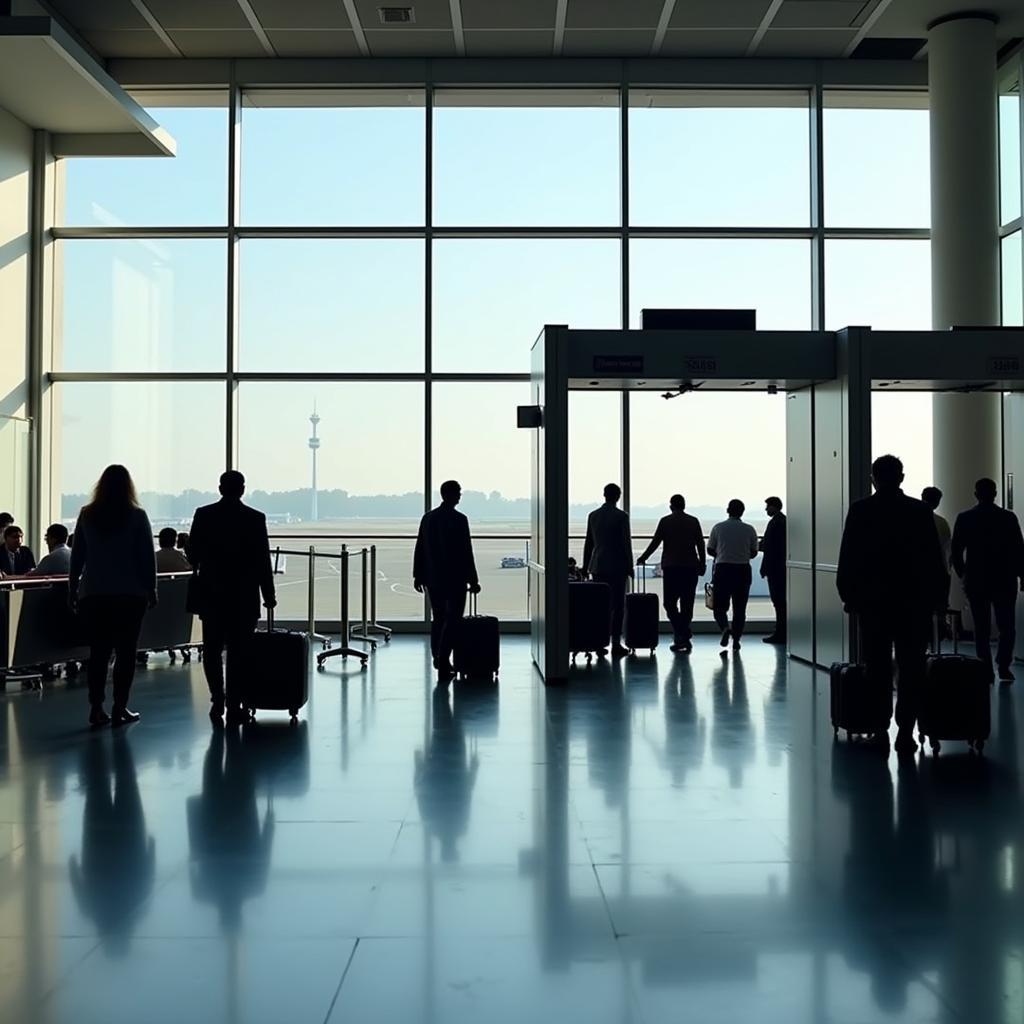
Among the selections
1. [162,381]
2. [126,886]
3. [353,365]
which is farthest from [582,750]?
[162,381]

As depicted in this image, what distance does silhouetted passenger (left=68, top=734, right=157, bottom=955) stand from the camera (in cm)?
364

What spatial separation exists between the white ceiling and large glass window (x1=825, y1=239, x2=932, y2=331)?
245 cm

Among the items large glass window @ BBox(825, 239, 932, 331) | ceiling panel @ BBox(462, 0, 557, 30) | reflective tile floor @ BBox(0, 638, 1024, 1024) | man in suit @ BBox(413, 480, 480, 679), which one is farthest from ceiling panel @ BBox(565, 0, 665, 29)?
reflective tile floor @ BBox(0, 638, 1024, 1024)

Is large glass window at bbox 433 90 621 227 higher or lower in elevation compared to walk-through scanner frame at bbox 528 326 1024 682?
higher

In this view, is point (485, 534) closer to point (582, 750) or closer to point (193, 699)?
point (193, 699)

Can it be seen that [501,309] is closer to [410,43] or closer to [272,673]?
[410,43]

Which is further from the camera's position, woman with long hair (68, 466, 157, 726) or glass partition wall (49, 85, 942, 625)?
glass partition wall (49, 85, 942, 625)

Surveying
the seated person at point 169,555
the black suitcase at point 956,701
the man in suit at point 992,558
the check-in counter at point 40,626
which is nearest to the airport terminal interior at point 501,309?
the check-in counter at point 40,626

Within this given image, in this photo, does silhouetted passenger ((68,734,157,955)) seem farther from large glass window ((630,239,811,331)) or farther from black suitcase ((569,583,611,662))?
large glass window ((630,239,811,331))

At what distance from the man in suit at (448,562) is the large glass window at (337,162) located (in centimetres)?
580

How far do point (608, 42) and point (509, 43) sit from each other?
4.02 feet

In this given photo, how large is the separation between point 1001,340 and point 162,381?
972 cm

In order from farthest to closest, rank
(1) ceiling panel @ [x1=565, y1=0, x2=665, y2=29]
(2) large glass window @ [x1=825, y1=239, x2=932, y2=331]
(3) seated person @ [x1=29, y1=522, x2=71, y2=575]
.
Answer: (2) large glass window @ [x1=825, y1=239, x2=932, y2=331] < (1) ceiling panel @ [x1=565, y1=0, x2=665, y2=29] < (3) seated person @ [x1=29, y1=522, x2=71, y2=575]

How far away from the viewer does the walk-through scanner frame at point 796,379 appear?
365 inches
